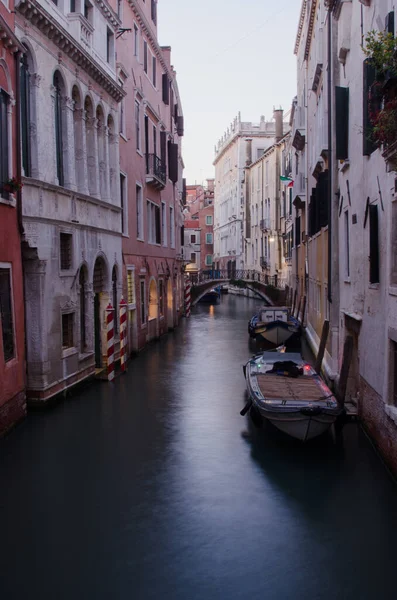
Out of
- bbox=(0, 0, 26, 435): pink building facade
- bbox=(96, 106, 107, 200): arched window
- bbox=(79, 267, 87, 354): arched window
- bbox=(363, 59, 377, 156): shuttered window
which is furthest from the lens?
bbox=(96, 106, 107, 200): arched window

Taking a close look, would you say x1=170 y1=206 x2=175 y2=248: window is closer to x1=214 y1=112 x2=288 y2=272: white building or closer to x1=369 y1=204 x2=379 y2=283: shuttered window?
x1=369 y1=204 x2=379 y2=283: shuttered window

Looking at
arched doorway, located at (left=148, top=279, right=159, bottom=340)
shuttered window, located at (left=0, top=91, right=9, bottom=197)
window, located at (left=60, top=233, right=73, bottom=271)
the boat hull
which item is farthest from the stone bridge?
shuttered window, located at (left=0, top=91, right=9, bottom=197)

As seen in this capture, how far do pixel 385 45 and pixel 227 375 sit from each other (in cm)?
1149

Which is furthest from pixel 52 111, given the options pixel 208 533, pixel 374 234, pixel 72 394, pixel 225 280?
pixel 225 280

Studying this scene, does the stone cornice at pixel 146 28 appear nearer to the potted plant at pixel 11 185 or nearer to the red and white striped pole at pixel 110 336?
the red and white striped pole at pixel 110 336

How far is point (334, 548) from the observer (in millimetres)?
6535

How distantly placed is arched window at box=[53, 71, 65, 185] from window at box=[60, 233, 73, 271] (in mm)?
1156

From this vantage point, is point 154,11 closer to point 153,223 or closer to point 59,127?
point 153,223

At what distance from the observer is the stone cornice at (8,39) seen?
31.8 feet

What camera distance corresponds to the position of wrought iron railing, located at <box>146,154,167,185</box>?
22.5 m

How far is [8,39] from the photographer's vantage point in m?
10.0

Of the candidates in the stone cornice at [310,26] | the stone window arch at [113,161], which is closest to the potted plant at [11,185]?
the stone window arch at [113,161]

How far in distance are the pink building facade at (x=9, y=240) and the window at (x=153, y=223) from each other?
41.7 ft

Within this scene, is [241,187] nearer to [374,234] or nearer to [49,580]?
[374,234]
